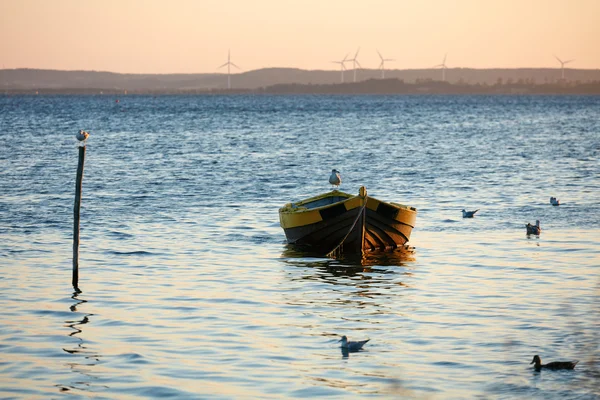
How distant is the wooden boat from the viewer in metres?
27.7

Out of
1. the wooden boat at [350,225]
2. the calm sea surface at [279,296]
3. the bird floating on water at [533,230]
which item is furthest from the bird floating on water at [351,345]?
the bird floating on water at [533,230]

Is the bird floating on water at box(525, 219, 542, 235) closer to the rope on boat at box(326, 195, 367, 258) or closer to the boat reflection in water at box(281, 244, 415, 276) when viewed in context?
the boat reflection in water at box(281, 244, 415, 276)

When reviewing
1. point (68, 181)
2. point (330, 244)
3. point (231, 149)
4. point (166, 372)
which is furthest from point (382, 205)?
point (231, 149)

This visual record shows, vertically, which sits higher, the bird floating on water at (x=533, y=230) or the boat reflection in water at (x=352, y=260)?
the bird floating on water at (x=533, y=230)

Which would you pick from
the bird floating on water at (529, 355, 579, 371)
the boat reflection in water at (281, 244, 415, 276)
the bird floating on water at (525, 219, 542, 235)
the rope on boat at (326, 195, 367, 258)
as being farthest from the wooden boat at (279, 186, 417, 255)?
the bird floating on water at (529, 355, 579, 371)

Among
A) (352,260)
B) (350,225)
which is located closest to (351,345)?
(352,260)

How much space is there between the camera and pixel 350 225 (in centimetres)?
2783

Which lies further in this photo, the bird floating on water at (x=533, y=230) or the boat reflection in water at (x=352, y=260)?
the bird floating on water at (x=533, y=230)

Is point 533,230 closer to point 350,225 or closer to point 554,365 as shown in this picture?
point 350,225

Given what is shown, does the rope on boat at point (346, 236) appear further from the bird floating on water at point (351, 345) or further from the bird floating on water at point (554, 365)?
the bird floating on water at point (554, 365)

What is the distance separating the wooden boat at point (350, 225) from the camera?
27.7 metres

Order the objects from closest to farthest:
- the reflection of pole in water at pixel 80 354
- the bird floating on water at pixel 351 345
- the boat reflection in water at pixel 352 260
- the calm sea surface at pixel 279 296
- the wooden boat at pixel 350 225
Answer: the reflection of pole in water at pixel 80 354
the calm sea surface at pixel 279 296
the bird floating on water at pixel 351 345
the boat reflection in water at pixel 352 260
the wooden boat at pixel 350 225

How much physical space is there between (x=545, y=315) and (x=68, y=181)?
35.6m

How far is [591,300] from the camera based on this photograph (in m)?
21.5
